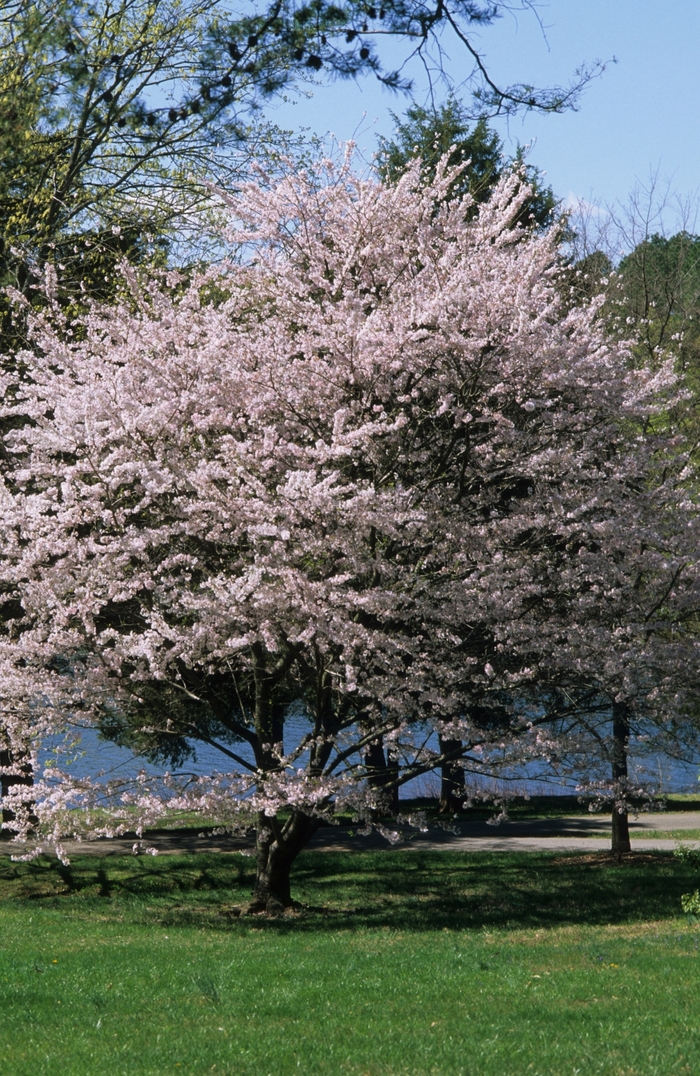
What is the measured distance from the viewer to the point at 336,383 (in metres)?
10.9

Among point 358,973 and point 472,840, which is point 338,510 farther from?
point 472,840

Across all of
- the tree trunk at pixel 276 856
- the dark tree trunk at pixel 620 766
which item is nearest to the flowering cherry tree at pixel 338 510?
the tree trunk at pixel 276 856

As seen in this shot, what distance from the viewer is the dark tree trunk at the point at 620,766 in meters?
12.5

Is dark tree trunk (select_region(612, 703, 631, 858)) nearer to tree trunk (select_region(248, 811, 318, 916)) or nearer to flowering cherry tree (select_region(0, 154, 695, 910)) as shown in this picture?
flowering cherry tree (select_region(0, 154, 695, 910))

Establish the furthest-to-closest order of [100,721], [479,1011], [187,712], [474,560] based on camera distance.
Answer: [187,712]
[100,721]
[474,560]
[479,1011]

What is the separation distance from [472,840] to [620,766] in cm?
616

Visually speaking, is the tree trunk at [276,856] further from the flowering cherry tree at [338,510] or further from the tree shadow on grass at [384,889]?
the tree shadow on grass at [384,889]

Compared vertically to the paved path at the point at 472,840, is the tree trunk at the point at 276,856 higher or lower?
higher

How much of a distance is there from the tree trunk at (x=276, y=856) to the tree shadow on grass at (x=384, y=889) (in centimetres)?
35

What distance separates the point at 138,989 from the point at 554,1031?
9.46ft

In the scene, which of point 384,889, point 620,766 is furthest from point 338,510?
point 384,889

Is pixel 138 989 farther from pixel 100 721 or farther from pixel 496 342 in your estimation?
pixel 496 342

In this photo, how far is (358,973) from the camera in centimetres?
805

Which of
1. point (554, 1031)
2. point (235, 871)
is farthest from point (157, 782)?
point (554, 1031)
